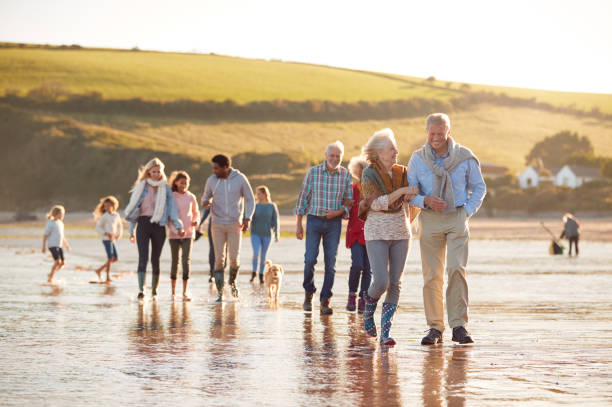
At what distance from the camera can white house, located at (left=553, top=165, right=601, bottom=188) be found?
115 metres

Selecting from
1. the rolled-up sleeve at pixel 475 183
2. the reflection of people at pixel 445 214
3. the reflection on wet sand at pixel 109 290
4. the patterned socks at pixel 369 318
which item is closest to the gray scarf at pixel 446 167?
the reflection of people at pixel 445 214

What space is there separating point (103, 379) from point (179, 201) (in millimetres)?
7625

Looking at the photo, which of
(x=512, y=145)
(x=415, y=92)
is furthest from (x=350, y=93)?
(x=512, y=145)

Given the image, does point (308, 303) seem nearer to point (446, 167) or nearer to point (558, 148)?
Answer: point (446, 167)

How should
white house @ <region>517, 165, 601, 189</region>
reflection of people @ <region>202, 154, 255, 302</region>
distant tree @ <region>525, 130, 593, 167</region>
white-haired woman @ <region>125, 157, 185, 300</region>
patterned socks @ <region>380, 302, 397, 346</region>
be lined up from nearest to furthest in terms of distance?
patterned socks @ <region>380, 302, 397, 346</region>, reflection of people @ <region>202, 154, 255, 302</region>, white-haired woman @ <region>125, 157, 185, 300</region>, white house @ <region>517, 165, 601, 189</region>, distant tree @ <region>525, 130, 593, 167</region>

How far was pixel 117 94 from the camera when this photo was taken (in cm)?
13238

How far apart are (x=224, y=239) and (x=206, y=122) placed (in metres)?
119

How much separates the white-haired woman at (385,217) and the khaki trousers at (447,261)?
0.77ft

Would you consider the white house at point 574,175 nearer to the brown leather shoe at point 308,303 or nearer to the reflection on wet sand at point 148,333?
the brown leather shoe at point 308,303

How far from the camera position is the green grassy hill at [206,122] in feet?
372

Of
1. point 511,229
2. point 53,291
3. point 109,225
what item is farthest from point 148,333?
point 511,229

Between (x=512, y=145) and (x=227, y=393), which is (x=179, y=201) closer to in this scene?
(x=227, y=393)

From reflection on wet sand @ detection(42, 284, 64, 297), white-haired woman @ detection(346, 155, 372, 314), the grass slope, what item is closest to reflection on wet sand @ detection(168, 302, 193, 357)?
white-haired woman @ detection(346, 155, 372, 314)

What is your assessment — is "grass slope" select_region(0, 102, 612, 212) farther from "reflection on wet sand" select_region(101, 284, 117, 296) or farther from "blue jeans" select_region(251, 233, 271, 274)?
"reflection on wet sand" select_region(101, 284, 117, 296)
